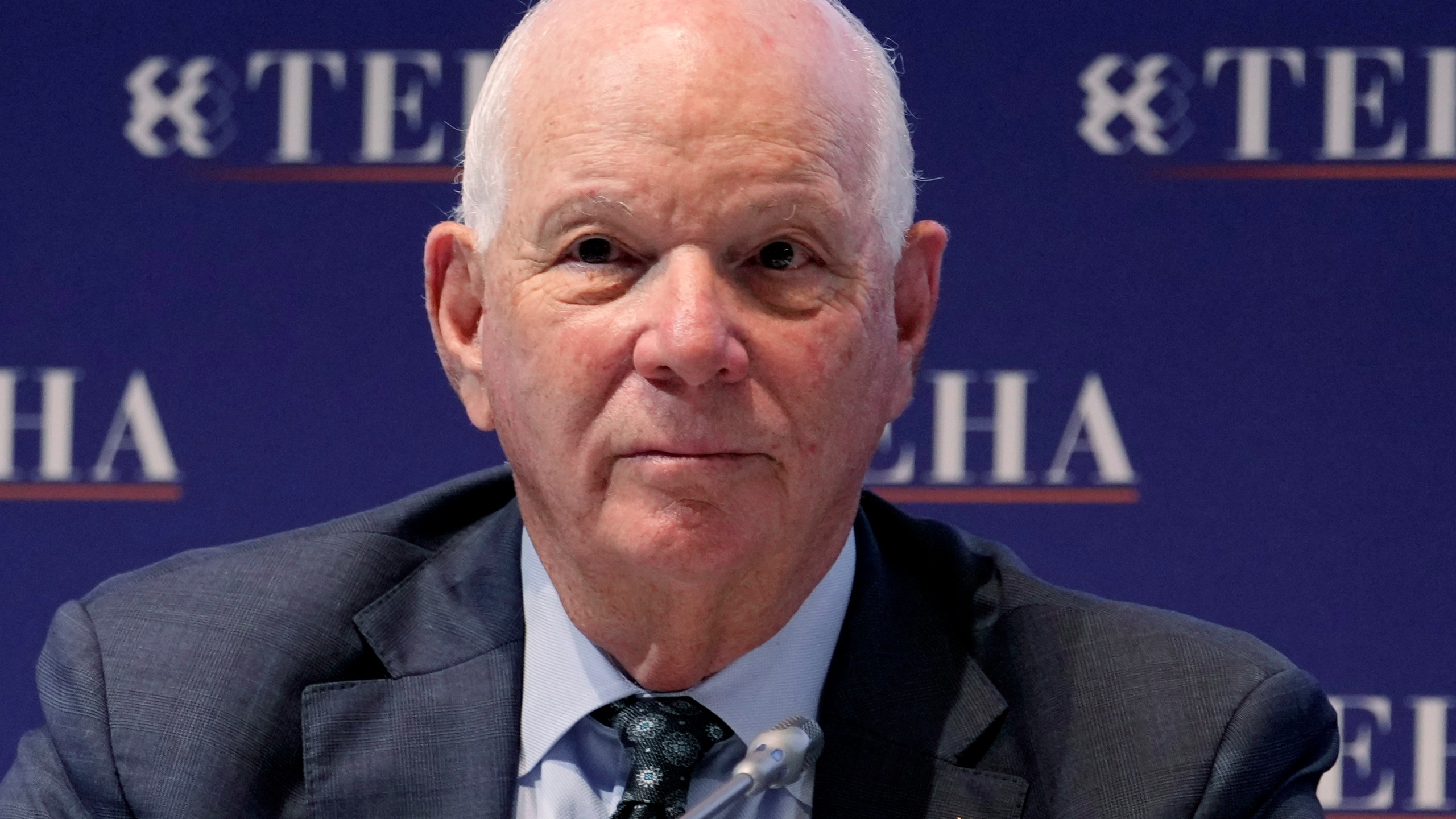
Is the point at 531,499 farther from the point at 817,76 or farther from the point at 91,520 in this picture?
the point at 91,520

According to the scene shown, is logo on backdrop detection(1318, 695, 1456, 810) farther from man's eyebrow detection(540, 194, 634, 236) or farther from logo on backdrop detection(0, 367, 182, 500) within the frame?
logo on backdrop detection(0, 367, 182, 500)

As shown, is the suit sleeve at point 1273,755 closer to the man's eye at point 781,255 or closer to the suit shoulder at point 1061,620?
the suit shoulder at point 1061,620

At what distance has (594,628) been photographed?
233 cm

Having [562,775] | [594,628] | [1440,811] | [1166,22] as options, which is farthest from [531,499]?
[1440,811]

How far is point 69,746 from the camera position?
2287 millimetres

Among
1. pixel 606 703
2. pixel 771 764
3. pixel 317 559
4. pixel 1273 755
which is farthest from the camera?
pixel 317 559

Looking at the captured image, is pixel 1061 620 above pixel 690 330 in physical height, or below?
below

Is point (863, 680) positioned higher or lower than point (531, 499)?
lower

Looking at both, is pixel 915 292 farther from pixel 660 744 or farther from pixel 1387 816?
pixel 1387 816

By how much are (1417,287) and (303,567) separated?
196 cm

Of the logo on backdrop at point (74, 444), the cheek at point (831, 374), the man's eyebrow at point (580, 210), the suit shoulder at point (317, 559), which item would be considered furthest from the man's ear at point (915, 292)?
the logo on backdrop at point (74, 444)

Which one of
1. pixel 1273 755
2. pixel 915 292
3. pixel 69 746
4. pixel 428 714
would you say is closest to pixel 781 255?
pixel 915 292

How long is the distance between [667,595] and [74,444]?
5.04 ft

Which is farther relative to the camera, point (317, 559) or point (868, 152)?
point (317, 559)
